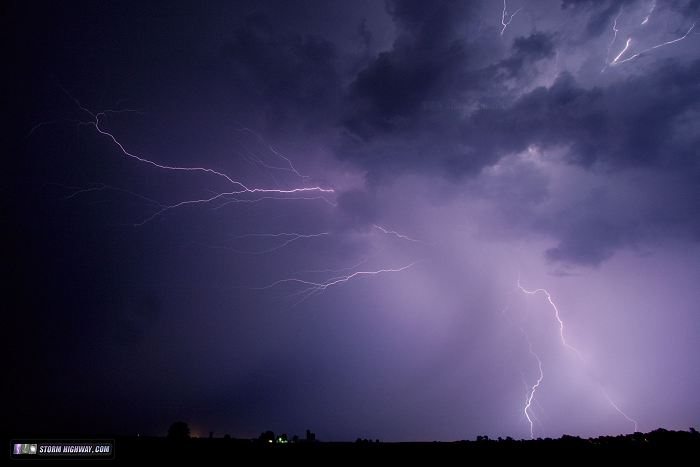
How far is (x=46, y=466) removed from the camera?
17.6 feet

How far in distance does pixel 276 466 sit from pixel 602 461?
515 cm

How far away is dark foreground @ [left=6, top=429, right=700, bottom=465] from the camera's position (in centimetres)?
573

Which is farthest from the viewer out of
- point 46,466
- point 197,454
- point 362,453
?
point 362,453

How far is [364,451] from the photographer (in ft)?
20.8

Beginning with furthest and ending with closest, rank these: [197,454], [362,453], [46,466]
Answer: [362,453]
[197,454]
[46,466]

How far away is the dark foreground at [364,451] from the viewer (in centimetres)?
573

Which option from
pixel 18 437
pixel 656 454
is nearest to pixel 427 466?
pixel 656 454

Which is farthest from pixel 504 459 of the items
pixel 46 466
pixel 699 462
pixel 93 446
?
pixel 46 466

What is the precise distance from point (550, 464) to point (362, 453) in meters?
3.03

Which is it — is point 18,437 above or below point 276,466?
above

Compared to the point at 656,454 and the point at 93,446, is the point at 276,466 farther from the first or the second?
the point at 656,454

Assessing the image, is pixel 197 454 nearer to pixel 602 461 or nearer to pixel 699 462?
pixel 602 461

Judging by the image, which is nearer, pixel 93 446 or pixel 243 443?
pixel 93 446

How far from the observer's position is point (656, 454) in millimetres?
5680
